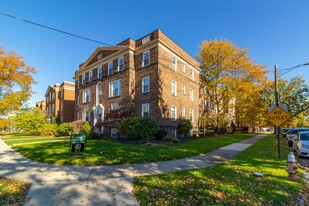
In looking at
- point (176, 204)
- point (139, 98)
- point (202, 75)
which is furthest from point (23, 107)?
point (176, 204)

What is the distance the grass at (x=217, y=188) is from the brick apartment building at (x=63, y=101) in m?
32.9

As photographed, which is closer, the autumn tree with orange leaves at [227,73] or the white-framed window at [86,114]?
the white-framed window at [86,114]

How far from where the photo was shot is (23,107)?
89.6 ft

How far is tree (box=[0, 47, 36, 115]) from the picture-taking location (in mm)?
24375

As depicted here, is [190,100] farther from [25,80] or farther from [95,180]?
[25,80]

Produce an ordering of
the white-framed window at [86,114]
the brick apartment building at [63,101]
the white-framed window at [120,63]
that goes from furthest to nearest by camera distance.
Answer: the brick apartment building at [63,101], the white-framed window at [86,114], the white-framed window at [120,63]

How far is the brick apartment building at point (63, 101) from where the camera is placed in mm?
33844

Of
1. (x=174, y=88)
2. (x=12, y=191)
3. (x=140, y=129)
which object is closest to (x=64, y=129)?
(x=140, y=129)

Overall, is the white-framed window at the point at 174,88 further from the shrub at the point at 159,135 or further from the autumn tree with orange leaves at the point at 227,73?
the autumn tree with orange leaves at the point at 227,73

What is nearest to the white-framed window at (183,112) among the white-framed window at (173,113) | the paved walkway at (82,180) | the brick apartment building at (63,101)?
the white-framed window at (173,113)

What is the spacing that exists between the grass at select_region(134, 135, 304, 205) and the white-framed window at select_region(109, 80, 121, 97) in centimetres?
1569

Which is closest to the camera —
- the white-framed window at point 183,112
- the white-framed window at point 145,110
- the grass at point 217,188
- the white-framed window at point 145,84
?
the grass at point 217,188

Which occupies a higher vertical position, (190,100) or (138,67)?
(138,67)

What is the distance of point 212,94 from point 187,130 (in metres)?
12.0
